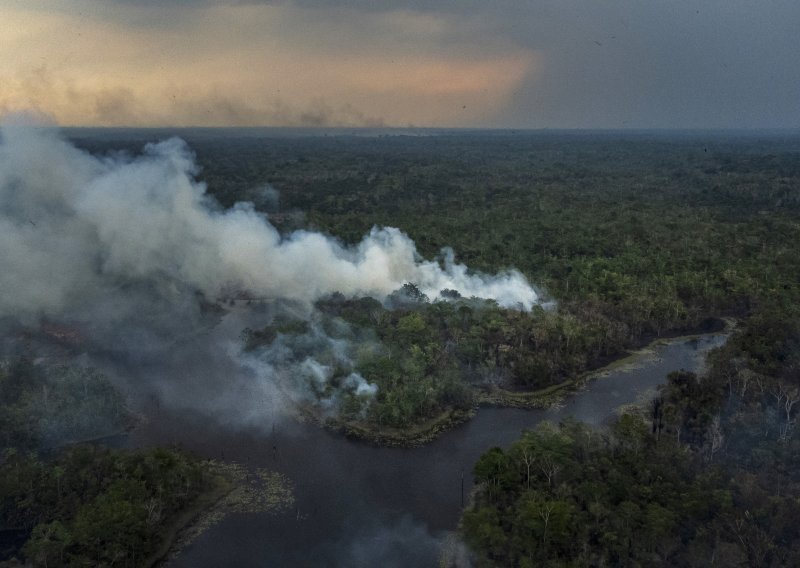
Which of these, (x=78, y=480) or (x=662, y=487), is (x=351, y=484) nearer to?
(x=78, y=480)

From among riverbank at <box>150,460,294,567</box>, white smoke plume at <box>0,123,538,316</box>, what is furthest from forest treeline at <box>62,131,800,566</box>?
riverbank at <box>150,460,294,567</box>

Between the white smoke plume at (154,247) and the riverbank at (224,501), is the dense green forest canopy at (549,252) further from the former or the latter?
the riverbank at (224,501)

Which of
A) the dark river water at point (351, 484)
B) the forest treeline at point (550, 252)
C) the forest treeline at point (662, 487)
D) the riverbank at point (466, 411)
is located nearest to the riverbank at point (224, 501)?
the dark river water at point (351, 484)

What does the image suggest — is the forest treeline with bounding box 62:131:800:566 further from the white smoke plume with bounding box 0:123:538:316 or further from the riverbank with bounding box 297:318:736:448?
the white smoke plume with bounding box 0:123:538:316

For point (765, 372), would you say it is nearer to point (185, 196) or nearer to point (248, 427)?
point (248, 427)

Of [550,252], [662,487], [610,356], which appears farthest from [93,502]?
[550,252]
